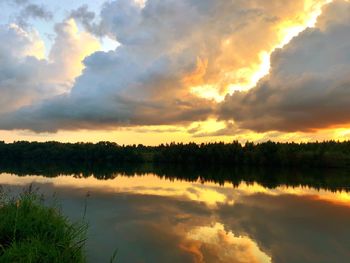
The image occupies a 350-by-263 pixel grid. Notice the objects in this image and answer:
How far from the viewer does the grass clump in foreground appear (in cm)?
595

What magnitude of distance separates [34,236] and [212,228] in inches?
437

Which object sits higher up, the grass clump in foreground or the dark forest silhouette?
the dark forest silhouette

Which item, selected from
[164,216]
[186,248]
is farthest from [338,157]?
[186,248]

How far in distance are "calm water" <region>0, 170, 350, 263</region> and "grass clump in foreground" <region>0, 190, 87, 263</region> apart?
201cm

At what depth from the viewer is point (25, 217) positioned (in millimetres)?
7352

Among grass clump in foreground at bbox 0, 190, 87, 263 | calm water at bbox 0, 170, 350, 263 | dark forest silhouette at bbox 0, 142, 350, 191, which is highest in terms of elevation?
dark forest silhouette at bbox 0, 142, 350, 191

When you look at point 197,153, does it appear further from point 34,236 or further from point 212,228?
point 34,236

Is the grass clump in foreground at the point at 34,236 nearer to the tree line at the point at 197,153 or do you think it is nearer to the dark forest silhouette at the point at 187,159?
the dark forest silhouette at the point at 187,159

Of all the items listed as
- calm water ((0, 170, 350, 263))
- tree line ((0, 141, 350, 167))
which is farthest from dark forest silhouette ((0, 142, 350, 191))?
calm water ((0, 170, 350, 263))

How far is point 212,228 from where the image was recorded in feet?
55.3

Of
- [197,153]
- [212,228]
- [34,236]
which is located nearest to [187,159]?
[197,153]

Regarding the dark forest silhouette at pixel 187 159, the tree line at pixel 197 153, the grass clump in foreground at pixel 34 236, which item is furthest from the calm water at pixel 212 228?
the tree line at pixel 197 153

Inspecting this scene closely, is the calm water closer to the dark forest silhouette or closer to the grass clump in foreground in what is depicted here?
the grass clump in foreground

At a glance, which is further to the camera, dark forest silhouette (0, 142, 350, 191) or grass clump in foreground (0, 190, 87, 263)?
dark forest silhouette (0, 142, 350, 191)
